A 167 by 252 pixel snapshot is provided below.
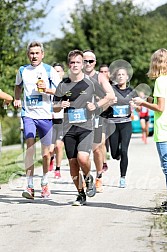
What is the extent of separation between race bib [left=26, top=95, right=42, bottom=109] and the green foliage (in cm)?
4217

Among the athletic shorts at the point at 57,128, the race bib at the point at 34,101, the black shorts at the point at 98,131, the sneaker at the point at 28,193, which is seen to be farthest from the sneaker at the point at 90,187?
the athletic shorts at the point at 57,128

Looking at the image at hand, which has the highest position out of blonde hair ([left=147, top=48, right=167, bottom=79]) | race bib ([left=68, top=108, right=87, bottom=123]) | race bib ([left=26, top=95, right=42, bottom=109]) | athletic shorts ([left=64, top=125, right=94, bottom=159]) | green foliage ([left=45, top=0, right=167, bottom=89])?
green foliage ([left=45, top=0, right=167, bottom=89])

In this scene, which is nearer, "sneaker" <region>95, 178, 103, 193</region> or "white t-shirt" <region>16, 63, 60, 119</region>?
"white t-shirt" <region>16, 63, 60, 119</region>

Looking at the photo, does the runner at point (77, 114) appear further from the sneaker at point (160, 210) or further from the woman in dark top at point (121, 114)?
the woman in dark top at point (121, 114)

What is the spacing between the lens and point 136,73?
51.5 metres

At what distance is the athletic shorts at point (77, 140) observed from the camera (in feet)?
29.2

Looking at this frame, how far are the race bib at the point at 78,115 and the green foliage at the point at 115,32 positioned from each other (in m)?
42.8

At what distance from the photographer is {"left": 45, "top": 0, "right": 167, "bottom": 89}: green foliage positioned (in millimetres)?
53125

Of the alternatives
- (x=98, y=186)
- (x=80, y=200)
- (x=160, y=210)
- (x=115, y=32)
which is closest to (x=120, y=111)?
(x=98, y=186)

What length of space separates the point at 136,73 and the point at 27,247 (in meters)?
45.7

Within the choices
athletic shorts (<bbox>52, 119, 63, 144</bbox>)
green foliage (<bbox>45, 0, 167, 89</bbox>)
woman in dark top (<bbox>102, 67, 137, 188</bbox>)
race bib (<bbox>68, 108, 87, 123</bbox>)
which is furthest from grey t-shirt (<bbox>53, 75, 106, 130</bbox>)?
green foliage (<bbox>45, 0, 167, 89</bbox>)

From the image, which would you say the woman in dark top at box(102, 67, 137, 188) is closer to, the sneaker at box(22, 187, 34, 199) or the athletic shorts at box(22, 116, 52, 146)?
the athletic shorts at box(22, 116, 52, 146)

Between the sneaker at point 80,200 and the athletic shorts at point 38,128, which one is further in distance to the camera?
the athletic shorts at point 38,128

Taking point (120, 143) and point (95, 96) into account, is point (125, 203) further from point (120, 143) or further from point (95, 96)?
point (120, 143)
